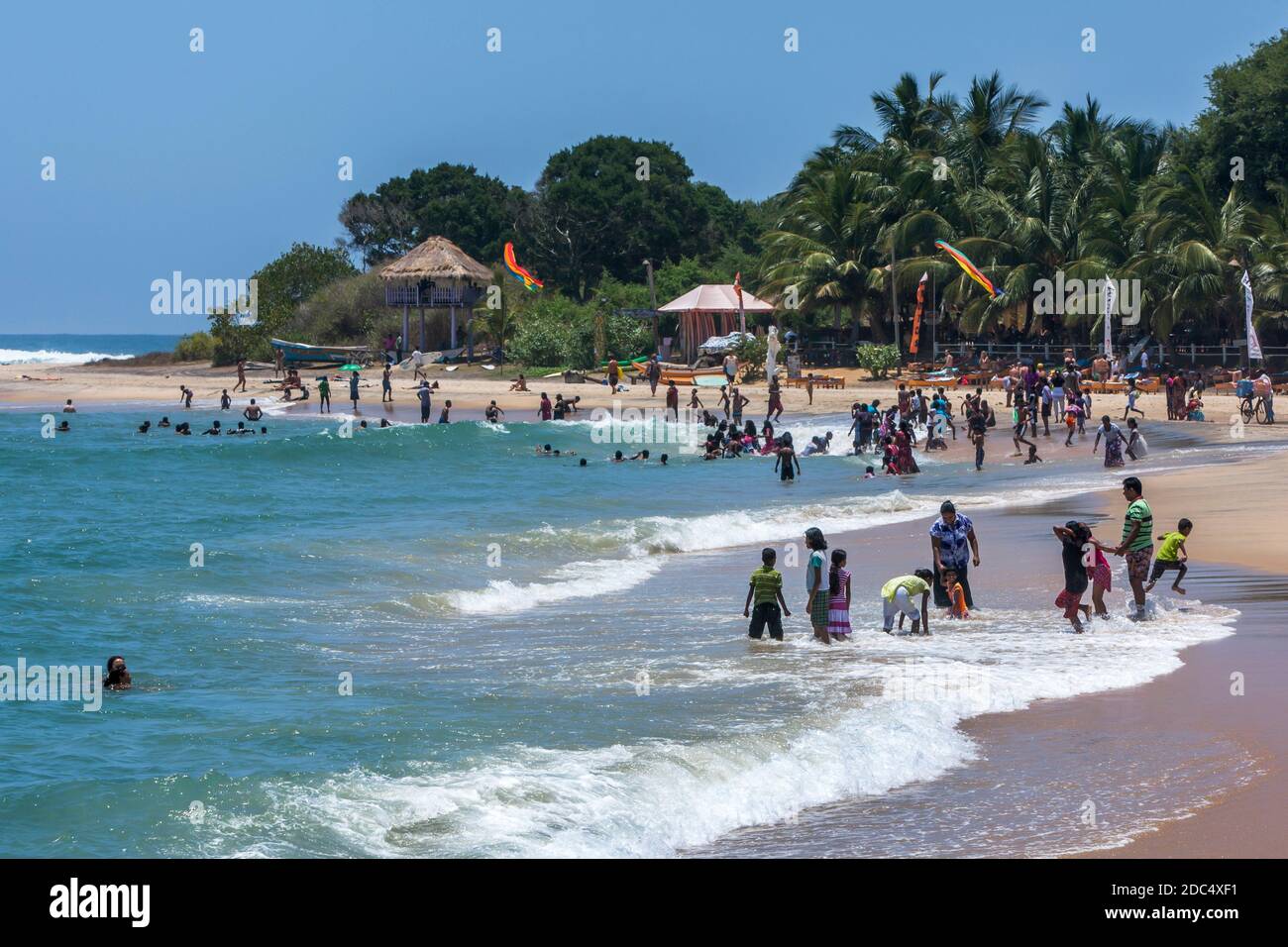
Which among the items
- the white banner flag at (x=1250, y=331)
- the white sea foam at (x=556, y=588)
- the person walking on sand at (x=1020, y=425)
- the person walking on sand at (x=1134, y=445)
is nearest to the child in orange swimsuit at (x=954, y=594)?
the white sea foam at (x=556, y=588)

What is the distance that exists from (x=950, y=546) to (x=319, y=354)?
5843cm

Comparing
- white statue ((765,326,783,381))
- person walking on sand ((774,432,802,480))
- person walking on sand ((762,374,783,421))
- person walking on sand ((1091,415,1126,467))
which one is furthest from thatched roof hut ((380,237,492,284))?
person walking on sand ((1091,415,1126,467))

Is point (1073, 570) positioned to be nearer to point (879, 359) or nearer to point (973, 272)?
point (973, 272)

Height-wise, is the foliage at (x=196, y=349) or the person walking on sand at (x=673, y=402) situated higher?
the foliage at (x=196, y=349)

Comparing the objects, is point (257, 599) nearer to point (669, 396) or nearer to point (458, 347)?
point (669, 396)

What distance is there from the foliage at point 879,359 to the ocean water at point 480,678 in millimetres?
22805

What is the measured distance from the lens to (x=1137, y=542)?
49.3 feet

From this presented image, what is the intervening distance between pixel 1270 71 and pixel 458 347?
125ft

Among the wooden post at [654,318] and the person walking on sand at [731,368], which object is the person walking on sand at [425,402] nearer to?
the person walking on sand at [731,368]

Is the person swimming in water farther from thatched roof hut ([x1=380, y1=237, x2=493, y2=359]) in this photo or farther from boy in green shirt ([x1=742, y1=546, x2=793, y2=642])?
thatched roof hut ([x1=380, y1=237, x2=493, y2=359])

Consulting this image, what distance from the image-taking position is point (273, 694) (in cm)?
1345

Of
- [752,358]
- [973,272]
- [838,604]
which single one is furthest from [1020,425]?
[838,604]

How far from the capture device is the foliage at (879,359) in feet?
167
